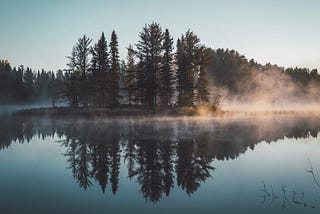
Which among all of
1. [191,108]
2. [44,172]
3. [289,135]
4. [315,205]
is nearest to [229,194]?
[315,205]

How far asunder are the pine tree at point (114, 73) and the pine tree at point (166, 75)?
7.79 m

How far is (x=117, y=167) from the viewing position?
42.1 ft

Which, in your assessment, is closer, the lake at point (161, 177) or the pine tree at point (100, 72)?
the lake at point (161, 177)

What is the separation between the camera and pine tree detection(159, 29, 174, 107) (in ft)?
157

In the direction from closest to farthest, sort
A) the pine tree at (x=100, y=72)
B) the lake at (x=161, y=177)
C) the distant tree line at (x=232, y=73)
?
the lake at (x=161, y=177) < the pine tree at (x=100, y=72) < the distant tree line at (x=232, y=73)

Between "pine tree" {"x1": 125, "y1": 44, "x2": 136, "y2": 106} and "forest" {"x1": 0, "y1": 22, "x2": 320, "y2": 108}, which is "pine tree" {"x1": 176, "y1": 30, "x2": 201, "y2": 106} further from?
"pine tree" {"x1": 125, "y1": 44, "x2": 136, "y2": 106}

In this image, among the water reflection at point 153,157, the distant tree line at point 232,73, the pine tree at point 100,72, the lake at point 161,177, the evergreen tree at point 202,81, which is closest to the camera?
the lake at point 161,177

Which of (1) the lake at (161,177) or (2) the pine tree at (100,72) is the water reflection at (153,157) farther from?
(2) the pine tree at (100,72)

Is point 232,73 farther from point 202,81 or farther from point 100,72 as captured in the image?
point 100,72

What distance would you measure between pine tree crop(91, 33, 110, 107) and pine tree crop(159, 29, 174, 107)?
9.35 metres

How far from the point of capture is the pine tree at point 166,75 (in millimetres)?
47906

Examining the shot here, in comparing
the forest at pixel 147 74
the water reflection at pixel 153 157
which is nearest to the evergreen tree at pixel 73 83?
the forest at pixel 147 74

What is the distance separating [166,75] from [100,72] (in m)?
12.0

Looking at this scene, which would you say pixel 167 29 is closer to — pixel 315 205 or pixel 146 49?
pixel 146 49
